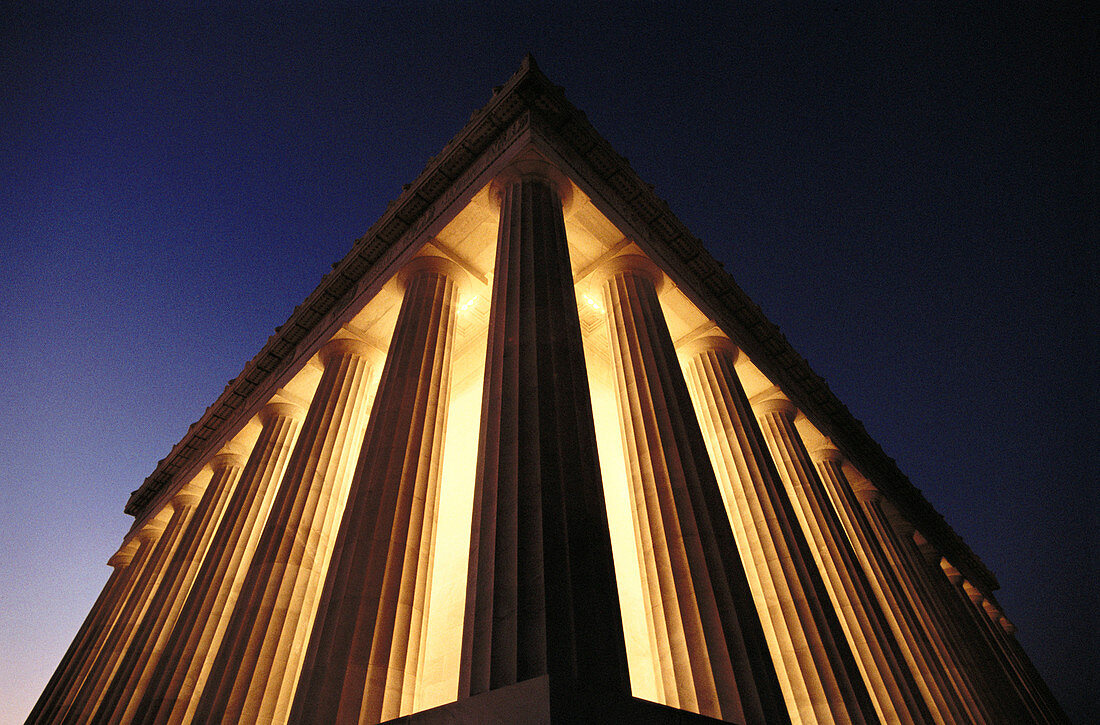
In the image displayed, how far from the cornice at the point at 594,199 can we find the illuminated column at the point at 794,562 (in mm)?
2937

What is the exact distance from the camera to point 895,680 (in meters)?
19.9

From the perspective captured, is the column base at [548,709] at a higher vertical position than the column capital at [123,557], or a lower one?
lower

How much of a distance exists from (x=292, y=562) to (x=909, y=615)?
24.2m

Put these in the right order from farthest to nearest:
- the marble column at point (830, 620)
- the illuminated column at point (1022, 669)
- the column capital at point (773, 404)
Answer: the illuminated column at point (1022, 669)
the column capital at point (773, 404)
the marble column at point (830, 620)

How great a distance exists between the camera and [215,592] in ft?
65.4

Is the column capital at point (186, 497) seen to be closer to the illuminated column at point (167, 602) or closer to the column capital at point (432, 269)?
the illuminated column at point (167, 602)

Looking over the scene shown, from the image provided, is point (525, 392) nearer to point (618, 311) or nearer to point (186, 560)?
point (618, 311)

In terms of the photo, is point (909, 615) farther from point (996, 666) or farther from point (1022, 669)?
point (1022, 669)

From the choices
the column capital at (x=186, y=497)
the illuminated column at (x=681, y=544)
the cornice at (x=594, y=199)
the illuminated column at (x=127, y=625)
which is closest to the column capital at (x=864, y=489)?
the cornice at (x=594, y=199)

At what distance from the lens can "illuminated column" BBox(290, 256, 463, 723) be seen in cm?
1079

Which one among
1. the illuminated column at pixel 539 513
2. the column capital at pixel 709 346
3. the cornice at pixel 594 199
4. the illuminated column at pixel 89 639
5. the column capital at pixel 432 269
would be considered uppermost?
the cornice at pixel 594 199

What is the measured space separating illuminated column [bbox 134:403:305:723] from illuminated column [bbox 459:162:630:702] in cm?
1392

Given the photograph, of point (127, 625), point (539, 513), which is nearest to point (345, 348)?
point (539, 513)

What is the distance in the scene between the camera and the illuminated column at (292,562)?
46.9 feet
